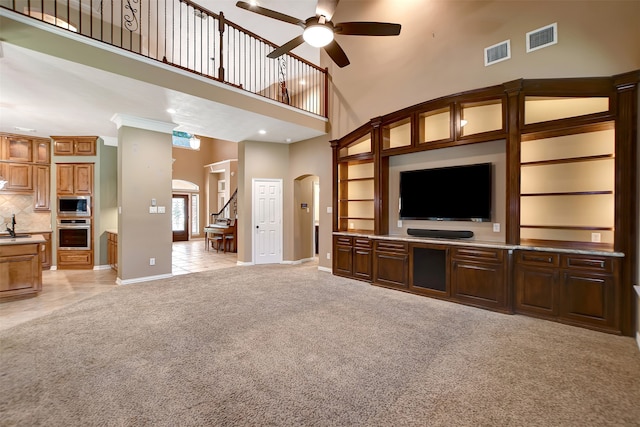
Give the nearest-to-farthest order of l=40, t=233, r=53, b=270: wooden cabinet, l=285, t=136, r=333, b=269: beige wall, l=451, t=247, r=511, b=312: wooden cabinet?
l=451, t=247, r=511, b=312: wooden cabinet, l=40, t=233, r=53, b=270: wooden cabinet, l=285, t=136, r=333, b=269: beige wall

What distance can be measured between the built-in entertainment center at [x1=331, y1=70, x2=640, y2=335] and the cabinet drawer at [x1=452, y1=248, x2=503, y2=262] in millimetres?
14

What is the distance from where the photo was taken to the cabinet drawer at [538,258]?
11.6 ft

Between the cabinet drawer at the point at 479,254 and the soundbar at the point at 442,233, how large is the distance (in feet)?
0.88

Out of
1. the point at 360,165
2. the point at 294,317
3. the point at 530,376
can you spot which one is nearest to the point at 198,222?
the point at 360,165

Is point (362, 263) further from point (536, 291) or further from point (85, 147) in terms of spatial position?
point (85, 147)

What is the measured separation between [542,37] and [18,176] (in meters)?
9.93

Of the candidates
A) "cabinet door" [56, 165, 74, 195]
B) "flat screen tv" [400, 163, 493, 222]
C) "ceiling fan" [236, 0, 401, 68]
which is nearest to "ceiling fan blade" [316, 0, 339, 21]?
"ceiling fan" [236, 0, 401, 68]

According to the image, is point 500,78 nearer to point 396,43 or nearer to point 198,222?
point 396,43

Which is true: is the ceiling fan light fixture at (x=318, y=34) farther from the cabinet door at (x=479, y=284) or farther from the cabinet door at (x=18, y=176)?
the cabinet door at (x=18, y=176)

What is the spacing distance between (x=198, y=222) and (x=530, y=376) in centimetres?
1312

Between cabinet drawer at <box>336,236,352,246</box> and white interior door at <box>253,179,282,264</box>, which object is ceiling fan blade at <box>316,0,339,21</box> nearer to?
cabinet drawer at <box>336,236,352,246</box>

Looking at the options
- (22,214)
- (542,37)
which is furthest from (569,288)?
(22,214)

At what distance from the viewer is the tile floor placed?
12.7 ft

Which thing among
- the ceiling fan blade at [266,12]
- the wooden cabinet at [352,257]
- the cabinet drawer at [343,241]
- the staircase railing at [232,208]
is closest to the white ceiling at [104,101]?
the ceiling fan blade at [266,12]
